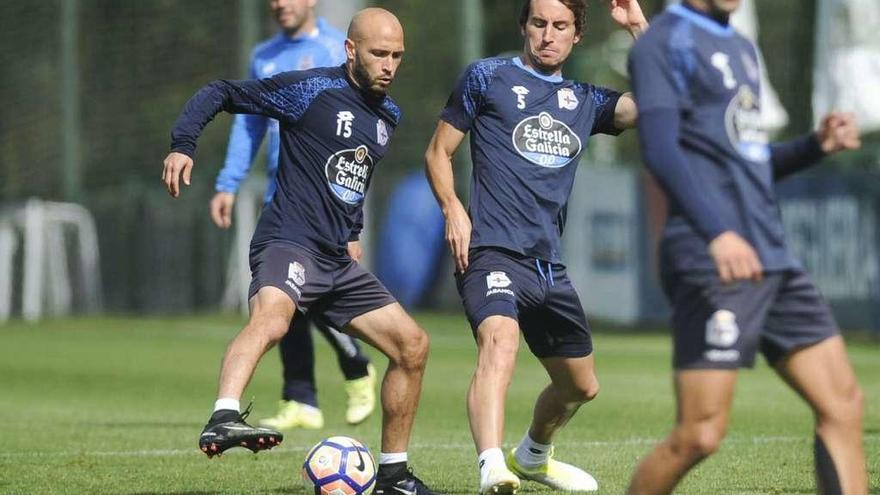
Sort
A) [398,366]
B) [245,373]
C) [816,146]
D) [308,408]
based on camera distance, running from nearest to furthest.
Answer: [816,146]
[245,373]
[398,366]
[308,408]

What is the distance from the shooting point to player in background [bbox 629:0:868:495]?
19.3 ft

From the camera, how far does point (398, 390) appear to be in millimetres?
8172

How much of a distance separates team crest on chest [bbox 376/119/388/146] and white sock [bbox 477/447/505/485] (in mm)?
1809

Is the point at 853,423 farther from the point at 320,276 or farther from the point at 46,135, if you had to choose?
the point at 46,135

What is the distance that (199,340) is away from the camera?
72.3 ft

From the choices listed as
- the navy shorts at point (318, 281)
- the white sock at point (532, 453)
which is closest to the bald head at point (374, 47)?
the navy shorts at point (318, 281)

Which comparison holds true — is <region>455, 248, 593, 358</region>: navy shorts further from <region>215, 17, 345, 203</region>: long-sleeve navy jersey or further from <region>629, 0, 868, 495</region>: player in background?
<region>215, 17, 345, 203</region>: long-sleeve navy jersey

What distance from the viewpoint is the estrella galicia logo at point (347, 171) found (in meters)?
8.48

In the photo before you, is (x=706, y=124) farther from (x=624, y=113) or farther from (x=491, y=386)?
(x=624, y=113)

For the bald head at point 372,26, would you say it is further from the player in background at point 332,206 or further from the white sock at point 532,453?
the white sock at point 532,453

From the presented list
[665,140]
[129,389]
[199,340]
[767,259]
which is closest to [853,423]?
[767,259]

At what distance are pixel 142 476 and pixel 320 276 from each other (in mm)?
1520

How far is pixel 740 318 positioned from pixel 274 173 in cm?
583

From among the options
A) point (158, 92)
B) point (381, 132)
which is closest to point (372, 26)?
point (381, 132)
